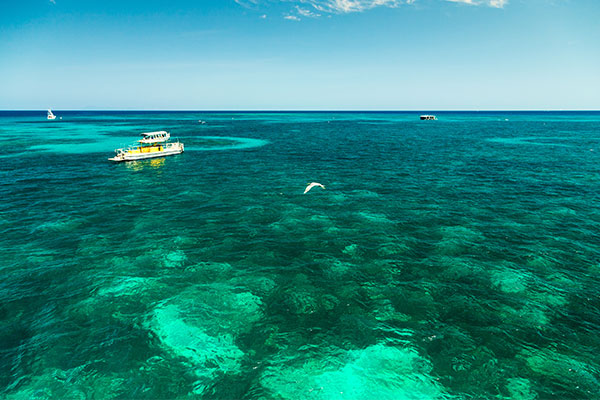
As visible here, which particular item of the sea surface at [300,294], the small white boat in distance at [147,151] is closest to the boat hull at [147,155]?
the small white boat in distance at [147,151]

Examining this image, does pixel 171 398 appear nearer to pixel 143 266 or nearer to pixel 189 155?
pixel 143 266

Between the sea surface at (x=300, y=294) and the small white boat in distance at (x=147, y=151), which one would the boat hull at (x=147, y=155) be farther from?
the sea surface at (x=300, y=294)

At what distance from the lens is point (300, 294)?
730 inches

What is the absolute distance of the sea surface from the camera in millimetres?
13078

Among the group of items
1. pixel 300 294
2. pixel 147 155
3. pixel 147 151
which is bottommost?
pixel 300 294

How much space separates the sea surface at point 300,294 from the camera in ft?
42.9

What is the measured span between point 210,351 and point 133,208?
24.4 m

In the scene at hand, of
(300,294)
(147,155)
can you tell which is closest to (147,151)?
(147,155)

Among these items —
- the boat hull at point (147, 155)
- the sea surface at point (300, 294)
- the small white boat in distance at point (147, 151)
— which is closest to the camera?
the sea surface at point (300, 294)

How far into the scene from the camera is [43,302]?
17672mm

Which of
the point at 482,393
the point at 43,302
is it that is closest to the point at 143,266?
the point at 43,302

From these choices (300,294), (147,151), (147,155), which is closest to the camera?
(300,294)

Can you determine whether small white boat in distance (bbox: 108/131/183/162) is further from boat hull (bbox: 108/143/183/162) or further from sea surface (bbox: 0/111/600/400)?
sea surface (bbox: 0/111/600/400)

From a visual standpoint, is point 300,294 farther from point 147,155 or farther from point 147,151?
point 147,151
